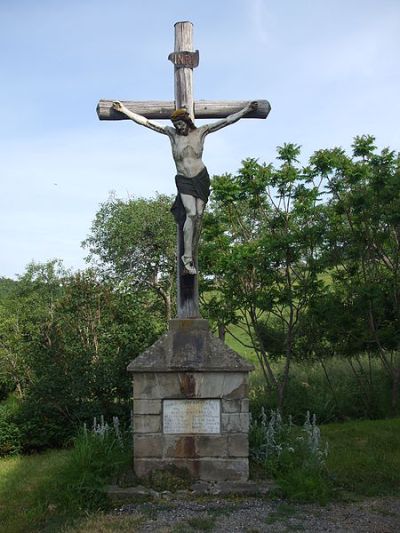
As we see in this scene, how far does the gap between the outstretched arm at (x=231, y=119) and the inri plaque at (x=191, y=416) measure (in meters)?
3.00

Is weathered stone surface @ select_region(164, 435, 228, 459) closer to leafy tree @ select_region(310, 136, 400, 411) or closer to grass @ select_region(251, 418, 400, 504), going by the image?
grass @ select_region(251, 418, 400, 504)

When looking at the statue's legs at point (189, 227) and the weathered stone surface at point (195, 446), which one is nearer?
the weathered stone surface at point (195, 446)

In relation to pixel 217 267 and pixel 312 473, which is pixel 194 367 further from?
pixel 217 267

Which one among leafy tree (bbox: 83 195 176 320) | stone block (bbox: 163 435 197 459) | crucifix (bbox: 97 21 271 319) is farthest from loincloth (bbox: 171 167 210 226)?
leafy tree (bbox: 83 195 176 320)

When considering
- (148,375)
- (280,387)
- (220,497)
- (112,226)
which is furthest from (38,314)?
(112,226)

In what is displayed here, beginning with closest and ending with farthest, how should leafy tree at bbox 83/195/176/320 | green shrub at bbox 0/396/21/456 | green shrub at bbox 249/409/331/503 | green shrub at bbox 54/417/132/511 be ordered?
green shrub at bbox 54/417/132/511 → green shrub at bbox 249/409/331/503 → green shrub at bbox 0/396/21/456 → leafy tree at bbox 83/195/176/320

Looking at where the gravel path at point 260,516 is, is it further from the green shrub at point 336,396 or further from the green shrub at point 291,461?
the green shrub at point 336,396

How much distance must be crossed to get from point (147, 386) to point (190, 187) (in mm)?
2178

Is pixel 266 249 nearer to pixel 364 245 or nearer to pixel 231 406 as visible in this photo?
pixel 364 245

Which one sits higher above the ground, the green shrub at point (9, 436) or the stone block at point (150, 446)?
the stone block at point (150, 446)

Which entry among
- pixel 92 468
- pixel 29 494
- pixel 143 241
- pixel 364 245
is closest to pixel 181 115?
pixel 92 468

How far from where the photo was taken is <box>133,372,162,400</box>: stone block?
590 centimetres

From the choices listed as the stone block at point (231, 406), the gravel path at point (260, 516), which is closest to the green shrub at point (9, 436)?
the gravel path at point (260, 516)

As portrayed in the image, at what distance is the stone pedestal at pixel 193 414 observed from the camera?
5820 millimetres
